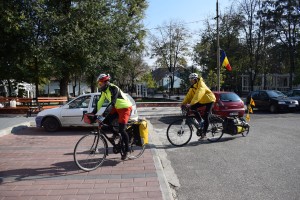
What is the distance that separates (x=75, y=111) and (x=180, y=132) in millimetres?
4443

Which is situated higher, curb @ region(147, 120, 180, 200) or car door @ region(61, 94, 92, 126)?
car door @ region(61, 94, 92, 126)

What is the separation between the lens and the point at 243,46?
44062mm

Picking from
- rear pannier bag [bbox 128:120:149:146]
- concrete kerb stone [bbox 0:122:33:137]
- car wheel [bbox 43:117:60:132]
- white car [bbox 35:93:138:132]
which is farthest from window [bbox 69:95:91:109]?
rear pannier bag [bbox 128:120:149:146]

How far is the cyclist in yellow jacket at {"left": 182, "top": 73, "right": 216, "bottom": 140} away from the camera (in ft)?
26.8

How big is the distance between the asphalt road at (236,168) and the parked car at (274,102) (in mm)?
9853

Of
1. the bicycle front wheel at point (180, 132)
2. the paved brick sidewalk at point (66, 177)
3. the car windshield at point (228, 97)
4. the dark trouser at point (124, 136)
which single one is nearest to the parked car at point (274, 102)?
the car windshield at point (228, 97)

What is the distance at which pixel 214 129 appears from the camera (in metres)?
8.94

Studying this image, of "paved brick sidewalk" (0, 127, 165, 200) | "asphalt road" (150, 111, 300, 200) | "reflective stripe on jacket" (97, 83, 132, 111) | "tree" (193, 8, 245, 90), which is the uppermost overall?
"tree" (193, 8, 245, 90)

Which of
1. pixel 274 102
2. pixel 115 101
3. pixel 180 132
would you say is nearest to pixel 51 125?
pixel 180 132

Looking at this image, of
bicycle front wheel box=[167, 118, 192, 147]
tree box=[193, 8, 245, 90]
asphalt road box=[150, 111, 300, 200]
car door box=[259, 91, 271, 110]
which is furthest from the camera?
tree box=[193, 8, 245, 90]

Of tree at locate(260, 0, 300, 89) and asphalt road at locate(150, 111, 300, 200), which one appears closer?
asphalt road at locate(150, 111, 300, 200)

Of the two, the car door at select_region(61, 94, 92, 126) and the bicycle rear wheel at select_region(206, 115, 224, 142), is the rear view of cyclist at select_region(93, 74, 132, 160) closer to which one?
the bicycle rear wheel at select_region(206, 115, 224, 142)

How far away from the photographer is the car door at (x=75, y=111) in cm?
1108

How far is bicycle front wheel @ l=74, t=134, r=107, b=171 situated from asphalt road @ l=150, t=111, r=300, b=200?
1.33 metres
